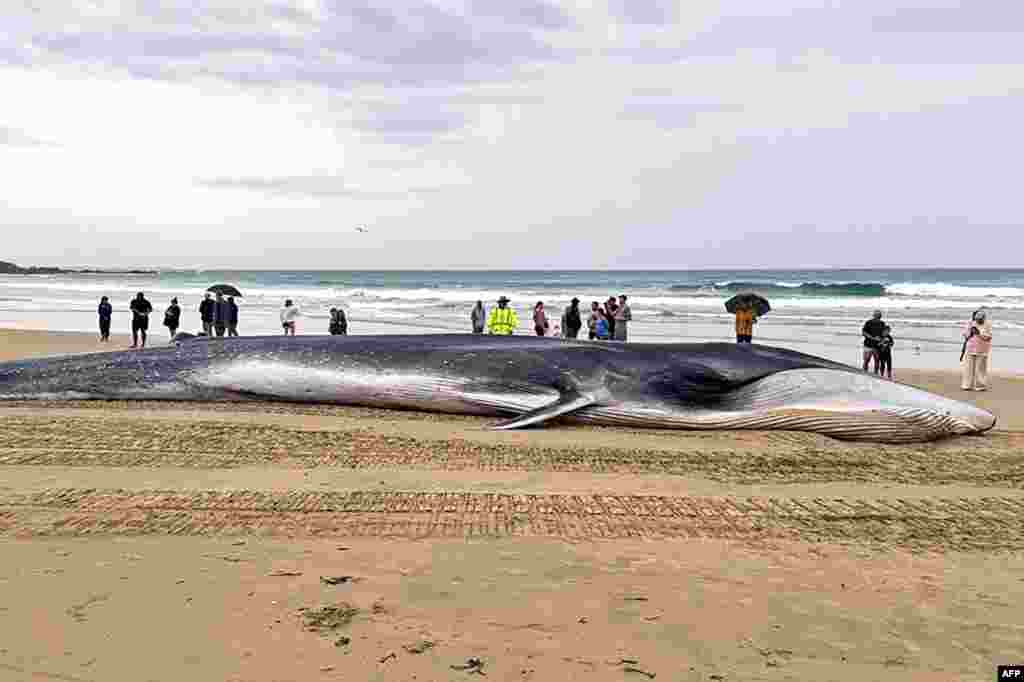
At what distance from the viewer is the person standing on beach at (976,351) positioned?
536 inches

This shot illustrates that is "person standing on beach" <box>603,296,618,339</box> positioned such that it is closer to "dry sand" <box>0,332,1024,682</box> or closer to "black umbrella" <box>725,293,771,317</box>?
"black umbrella" <box>725,293,771,317</box>

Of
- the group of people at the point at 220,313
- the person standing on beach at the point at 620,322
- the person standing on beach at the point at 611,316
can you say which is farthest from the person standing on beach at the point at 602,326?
the group of people at the point at 220,313

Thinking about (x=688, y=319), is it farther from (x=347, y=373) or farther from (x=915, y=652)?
(x=915, y=652)

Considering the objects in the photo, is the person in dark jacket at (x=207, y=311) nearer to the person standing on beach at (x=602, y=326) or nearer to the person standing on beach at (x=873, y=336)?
the person standing on beach at (x=602, y=326)

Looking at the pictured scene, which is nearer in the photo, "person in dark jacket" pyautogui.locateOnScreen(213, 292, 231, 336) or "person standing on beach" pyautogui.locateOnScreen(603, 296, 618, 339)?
"person standing on beach" pyautogui.locateOnScreen(603, 296, 618, 339)

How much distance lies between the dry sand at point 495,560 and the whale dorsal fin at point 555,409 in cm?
87

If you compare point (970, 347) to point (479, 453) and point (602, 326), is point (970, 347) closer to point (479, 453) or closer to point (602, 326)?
point (602, 326)

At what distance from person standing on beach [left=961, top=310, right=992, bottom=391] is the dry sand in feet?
22.8

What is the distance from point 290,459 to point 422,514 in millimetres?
2032

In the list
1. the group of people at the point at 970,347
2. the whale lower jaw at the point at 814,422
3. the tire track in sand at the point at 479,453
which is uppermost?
the group of people at the point at 970,347

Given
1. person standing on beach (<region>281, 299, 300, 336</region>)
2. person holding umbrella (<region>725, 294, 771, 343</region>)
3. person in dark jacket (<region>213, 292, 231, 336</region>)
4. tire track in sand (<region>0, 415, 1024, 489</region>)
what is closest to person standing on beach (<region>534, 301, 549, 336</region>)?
person holding umbrella (<region>725, 294, 771, 343</region>)

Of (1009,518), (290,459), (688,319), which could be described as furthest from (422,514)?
(688,319)

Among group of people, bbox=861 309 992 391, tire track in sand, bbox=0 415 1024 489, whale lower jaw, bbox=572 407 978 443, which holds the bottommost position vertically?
tire track in sand, bbox=0 415 1024 489

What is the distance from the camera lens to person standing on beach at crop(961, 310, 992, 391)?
13.6 m
